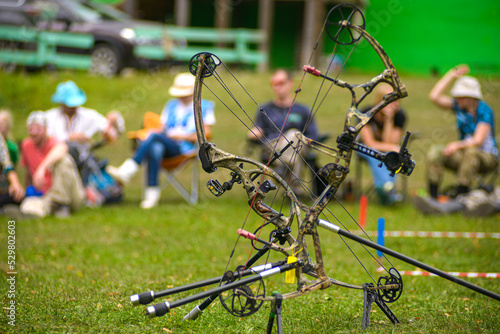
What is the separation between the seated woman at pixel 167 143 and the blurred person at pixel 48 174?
805 mm

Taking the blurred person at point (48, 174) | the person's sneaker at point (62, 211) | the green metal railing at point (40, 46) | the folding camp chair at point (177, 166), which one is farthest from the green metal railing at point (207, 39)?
the person's sneaker at point (62, 211)

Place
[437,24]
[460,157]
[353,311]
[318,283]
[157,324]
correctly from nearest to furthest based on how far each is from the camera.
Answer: [318,283] → [157,324] → [353,311] → [460,157] → [437,24]

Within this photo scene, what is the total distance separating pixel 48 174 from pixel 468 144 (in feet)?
17.1

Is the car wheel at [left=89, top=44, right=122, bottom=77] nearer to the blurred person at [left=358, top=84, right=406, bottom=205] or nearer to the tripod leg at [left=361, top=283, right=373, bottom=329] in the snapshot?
the blurred person at [left=358, top=84, right=406, bottom=205]

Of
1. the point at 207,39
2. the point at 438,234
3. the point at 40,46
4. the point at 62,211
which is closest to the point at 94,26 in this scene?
the point at 40,46

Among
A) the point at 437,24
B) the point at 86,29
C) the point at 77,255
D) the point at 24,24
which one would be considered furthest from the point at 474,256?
the point at 437,24

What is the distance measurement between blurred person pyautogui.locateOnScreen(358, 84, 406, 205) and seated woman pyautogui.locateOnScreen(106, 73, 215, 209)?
2.22 meters

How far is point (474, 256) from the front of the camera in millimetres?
5117

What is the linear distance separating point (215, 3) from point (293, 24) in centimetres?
281

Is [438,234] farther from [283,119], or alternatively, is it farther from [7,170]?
[7,170]

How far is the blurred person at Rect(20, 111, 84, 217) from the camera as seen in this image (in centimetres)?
647

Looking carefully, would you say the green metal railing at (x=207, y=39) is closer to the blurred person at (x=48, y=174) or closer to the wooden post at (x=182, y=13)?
the wooden post at (x=182, y=13)

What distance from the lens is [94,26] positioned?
12922 millimetres

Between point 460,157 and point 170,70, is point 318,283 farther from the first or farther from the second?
point 170,70
